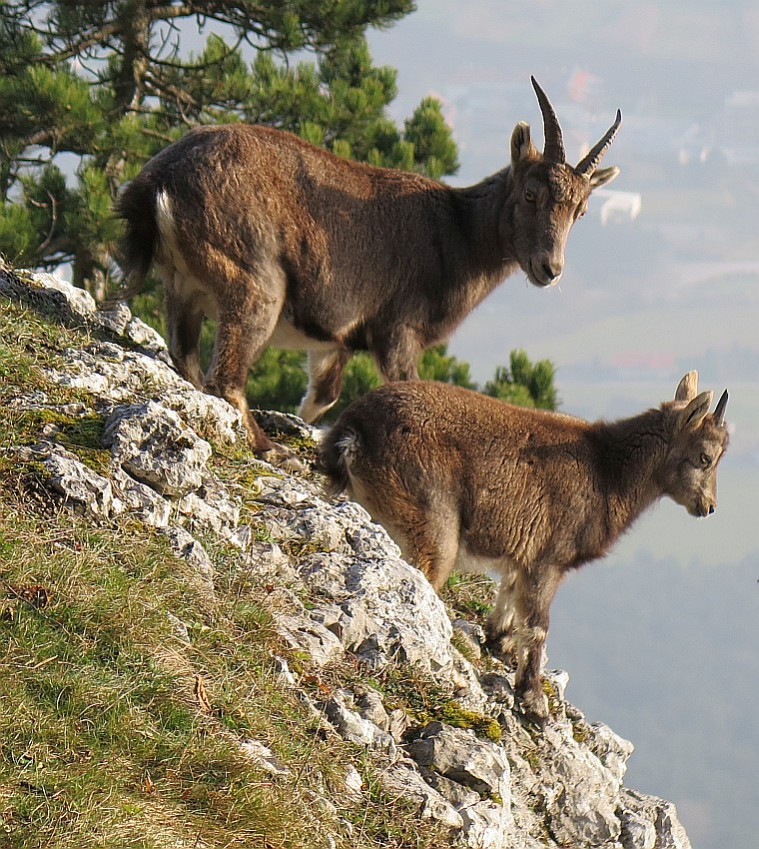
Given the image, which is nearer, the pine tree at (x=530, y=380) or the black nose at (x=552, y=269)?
the black nose at (x=552, y=269)

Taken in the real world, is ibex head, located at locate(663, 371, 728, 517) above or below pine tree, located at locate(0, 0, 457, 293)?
below

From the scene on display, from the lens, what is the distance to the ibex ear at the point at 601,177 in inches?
349

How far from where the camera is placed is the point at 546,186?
339 inches

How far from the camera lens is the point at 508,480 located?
6.98 m

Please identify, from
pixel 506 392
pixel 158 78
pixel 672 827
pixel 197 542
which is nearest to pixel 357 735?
pixel 197 542

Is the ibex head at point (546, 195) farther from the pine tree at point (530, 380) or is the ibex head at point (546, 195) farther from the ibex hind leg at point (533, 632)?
the pine tree at point (530, 380)

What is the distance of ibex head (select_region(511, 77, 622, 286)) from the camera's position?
27.9 ft

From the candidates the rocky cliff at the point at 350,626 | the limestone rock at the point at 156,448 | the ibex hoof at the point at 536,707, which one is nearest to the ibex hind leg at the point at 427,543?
the rocky cliff at the point at 350,626

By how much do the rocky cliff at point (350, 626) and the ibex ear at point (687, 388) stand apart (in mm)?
2161

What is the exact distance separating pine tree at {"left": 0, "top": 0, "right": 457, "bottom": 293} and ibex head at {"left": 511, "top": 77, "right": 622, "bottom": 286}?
17.1 feet

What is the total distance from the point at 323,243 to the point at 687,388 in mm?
2506

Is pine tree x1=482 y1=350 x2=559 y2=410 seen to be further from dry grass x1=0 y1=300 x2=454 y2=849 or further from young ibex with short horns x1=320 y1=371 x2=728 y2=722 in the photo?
dry grass x1=0 y1=300 x2=454 y2=849

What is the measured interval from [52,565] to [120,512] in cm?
69

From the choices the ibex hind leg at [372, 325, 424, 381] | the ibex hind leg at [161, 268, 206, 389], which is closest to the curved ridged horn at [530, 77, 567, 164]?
the ibex hind leg at [372, 325, 424, 381]
